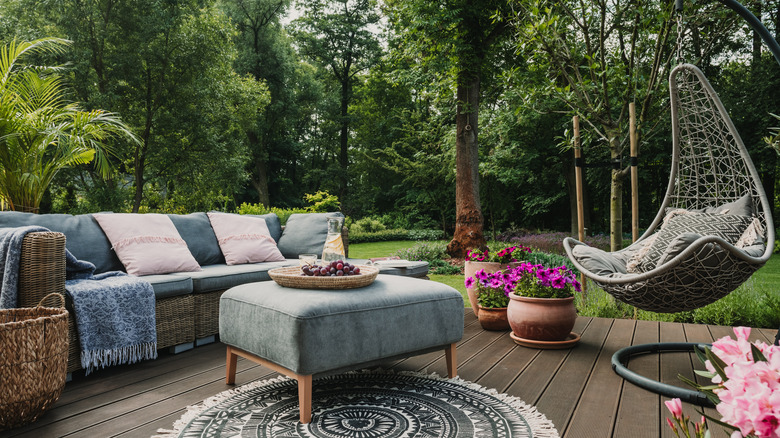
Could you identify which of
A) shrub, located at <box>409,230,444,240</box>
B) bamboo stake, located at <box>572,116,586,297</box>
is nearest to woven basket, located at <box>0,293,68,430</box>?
bamboo stake, located at <box>572,116,586,297</box>

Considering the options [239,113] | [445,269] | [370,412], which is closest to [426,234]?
[239,113]

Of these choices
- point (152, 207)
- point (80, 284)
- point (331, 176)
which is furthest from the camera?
point (331, 176)

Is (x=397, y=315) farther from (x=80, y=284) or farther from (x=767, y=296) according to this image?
(x=767, y=296)

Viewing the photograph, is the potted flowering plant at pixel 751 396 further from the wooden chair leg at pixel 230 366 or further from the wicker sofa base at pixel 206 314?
the wicker sofa base at pixel 206 314

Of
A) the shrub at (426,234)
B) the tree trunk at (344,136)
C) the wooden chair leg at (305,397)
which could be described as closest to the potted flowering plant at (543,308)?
the wooden chair leg at (305,397)

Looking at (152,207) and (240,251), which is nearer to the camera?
(240,251)

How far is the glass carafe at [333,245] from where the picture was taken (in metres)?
2.46

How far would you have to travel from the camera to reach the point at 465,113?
702 cm

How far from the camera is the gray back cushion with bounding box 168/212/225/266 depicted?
12.0ft

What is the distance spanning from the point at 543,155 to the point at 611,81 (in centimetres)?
732

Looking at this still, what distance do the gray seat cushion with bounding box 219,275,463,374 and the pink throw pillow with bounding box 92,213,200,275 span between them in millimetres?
1045

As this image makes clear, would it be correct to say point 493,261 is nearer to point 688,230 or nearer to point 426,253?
point 688,230

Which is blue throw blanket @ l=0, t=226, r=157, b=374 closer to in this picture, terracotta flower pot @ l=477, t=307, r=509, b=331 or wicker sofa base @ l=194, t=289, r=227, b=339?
→ wicker sofa base @ l=194, t=289, r=227, b=339

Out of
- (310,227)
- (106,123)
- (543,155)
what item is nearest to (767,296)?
(310,227)
